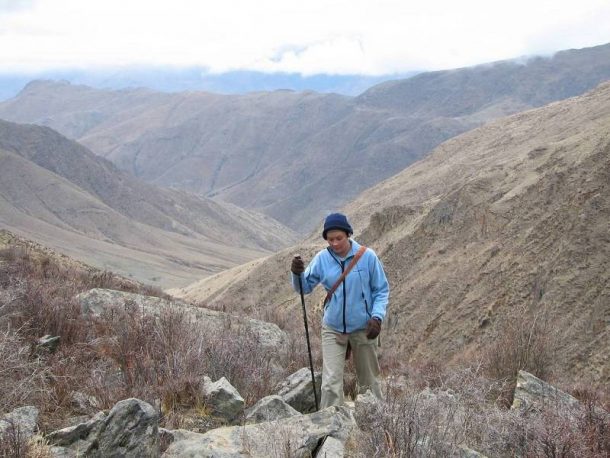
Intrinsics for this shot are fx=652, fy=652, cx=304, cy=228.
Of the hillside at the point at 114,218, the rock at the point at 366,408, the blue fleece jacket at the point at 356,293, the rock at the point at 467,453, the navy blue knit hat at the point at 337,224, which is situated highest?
the navy blue knit hat at the point at 337,224

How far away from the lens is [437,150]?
156ft

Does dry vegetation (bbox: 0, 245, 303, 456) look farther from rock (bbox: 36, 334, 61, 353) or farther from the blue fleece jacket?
the blue fleece jacket

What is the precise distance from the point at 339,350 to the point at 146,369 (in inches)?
61.8

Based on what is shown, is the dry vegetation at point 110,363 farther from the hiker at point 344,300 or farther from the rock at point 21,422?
the hiker at point 344,300

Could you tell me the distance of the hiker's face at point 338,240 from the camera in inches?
208

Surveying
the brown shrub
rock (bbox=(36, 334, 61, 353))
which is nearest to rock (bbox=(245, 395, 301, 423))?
rock (bbox=(36, 334, 61, 353))

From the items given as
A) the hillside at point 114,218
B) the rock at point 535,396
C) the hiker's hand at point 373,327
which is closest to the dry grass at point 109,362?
the hiker's hand at point 373,327

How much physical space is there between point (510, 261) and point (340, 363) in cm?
954

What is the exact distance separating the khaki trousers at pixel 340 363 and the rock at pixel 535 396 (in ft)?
3.74

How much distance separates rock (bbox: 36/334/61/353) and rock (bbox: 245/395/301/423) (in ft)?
6.87

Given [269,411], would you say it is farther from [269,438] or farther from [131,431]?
[131,431]

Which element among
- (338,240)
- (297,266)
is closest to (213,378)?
(297,266)

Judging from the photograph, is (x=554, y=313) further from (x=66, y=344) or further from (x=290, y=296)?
(x=290, y=296)

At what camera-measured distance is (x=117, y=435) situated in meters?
3.79
